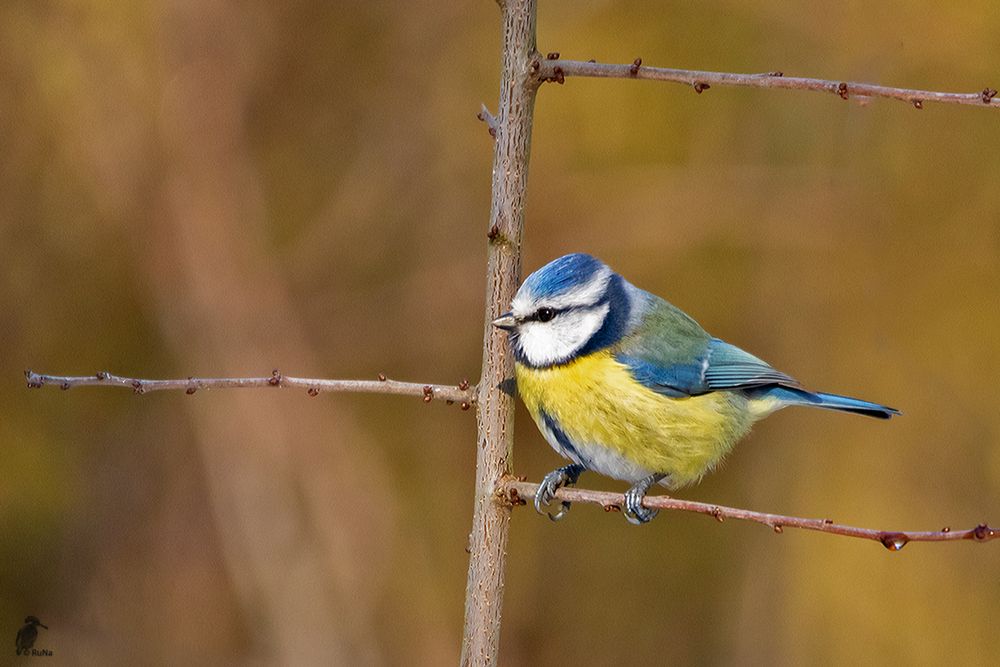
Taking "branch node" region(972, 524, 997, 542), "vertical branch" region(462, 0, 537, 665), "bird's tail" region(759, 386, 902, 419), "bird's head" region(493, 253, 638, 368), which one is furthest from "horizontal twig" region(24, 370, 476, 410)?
"bird's tail" region(759, 386, 902, 419)

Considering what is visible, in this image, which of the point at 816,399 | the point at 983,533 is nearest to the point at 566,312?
the point at 816,399

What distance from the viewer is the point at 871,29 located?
4980mm

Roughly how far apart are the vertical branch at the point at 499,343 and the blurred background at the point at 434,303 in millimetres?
2677

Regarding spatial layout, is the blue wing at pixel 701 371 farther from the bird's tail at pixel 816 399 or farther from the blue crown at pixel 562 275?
the blue crown at pixel 562 275

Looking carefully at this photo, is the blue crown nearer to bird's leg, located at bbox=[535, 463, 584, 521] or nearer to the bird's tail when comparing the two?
bird's leg, located at bbox=[535, 463, 584, 521]

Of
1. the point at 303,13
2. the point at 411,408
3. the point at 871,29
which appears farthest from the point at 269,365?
the point at 871,29

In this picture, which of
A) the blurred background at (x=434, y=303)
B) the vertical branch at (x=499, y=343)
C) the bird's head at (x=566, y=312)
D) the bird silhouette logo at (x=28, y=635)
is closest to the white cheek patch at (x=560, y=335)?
the bird's head at (x=566, y=312)

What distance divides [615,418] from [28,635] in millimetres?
2831

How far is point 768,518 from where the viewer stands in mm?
1578

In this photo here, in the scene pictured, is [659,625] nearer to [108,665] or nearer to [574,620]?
[574,620]

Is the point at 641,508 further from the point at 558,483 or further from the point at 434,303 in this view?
the point at 434,303

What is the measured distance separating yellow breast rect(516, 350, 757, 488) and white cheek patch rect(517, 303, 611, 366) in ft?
0.12

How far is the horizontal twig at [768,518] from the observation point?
4.89 ft

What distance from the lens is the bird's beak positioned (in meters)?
2.13
